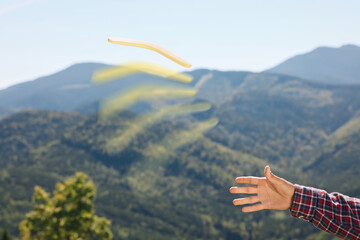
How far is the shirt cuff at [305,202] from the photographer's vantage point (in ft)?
9.41

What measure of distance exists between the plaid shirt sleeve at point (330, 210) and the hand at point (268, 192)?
127mm

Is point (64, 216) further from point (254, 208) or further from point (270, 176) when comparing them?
point (270, 176)

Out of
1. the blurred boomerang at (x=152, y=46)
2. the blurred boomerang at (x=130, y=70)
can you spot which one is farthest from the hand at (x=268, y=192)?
the blurred boomerang at (x=152, y=46)

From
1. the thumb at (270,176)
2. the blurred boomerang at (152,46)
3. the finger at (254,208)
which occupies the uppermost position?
the blurred boomerang at (152,46)

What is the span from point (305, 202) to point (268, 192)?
15.5 inches

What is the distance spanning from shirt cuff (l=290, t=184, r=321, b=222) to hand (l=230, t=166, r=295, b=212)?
0.30 feet

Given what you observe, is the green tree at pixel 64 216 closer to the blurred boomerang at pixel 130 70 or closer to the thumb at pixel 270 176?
the thumb at pixel 270 176

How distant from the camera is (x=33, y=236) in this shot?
1702cm

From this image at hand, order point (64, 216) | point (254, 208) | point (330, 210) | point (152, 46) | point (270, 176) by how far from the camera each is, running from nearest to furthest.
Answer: point (152, 46)
point (330, 210)
point (270, 176)
point (254, 208)
point (64, 216)

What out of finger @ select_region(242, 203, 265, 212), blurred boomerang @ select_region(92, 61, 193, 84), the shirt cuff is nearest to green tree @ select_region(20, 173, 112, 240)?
finger @ select_region(242, 203, 265, 212)

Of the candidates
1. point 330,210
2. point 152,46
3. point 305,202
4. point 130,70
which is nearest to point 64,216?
point 305,202

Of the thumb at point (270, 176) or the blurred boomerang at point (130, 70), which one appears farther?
the thumb at point (270, 176)

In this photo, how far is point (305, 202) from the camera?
2.88 meters

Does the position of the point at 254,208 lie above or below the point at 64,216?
above
